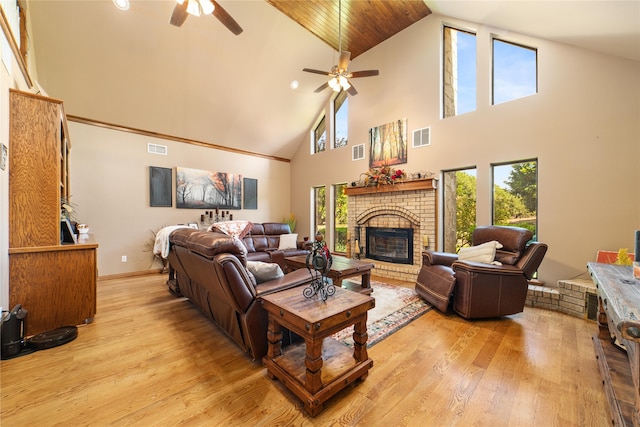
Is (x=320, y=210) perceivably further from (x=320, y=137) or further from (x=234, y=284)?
Result: (x=234, y=284)

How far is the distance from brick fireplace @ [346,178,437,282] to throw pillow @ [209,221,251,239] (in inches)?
91.6

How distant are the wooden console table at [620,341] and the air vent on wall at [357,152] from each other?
164 inches

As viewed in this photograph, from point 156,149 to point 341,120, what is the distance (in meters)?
4.21

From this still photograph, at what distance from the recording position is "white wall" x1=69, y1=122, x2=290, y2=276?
4.31m

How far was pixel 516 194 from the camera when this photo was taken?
3773 mm

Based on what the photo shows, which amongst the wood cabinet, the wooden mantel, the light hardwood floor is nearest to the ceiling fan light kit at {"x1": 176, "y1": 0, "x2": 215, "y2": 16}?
the wood cabinet

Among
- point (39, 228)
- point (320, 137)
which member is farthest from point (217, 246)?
point (320, 137)

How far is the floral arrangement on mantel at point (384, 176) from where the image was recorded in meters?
4.63

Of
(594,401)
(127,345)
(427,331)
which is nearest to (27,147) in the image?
(127,345)

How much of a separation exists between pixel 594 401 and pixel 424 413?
3.61 feet

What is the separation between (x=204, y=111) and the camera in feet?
17.0

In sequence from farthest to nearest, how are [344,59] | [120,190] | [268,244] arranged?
[268,244] < [120,190] < [344,59]

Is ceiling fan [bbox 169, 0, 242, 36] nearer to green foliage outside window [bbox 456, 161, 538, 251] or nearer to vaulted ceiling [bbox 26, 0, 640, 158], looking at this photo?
vaulted ceiling [bbox 26, 0, 640, 158]

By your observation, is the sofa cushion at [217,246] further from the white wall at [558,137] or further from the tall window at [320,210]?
the tall window at [320,210]
